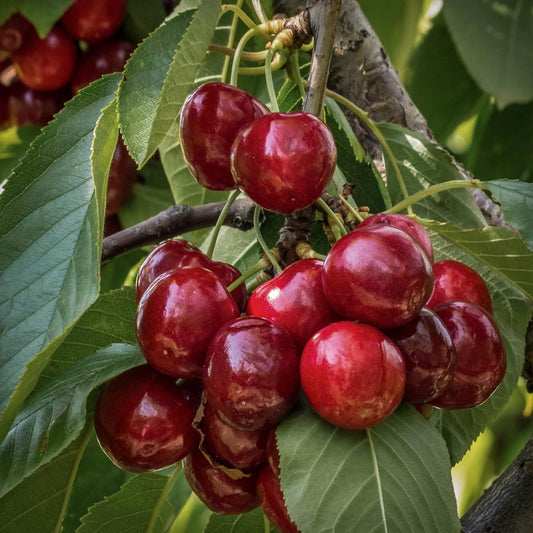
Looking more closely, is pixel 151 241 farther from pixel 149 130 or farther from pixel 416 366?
pixel 416 366

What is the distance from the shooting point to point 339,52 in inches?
51.2

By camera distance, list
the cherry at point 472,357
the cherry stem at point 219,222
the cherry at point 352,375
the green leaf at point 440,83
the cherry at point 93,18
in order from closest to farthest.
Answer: the cherry at point 352,375 → the cherry at point 472,357 → the cherry stem at point 219,222 → the green leaf at point 440,83 → the cherry at point 93,18

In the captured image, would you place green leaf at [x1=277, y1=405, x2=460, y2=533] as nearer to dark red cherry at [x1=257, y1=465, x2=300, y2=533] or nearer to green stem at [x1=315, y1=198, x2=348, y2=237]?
dark red cherry at [x1=257, y1=465, x2=300, y2=533]

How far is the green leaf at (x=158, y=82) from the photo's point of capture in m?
0.78

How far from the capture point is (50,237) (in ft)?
3.09

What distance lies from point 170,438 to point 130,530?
11.4 inches

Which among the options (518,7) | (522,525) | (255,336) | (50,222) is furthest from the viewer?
(522,525)

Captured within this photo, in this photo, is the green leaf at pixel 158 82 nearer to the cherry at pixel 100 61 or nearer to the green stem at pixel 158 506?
the green stem at pixel 158 506

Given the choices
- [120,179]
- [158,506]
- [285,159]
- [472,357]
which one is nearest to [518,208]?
[472,357]

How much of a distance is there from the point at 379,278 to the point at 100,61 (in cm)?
119

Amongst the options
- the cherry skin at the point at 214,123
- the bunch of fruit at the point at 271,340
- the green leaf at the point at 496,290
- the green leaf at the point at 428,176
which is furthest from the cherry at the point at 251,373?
the green leaf at the point at 428,176

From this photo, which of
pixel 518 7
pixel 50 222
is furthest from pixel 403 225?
pixel 50 222

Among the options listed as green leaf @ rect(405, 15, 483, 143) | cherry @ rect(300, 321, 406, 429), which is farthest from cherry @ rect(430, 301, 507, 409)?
green leaf @ rect(405, 15, 483, 143)

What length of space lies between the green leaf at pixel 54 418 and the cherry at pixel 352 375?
225 mm
